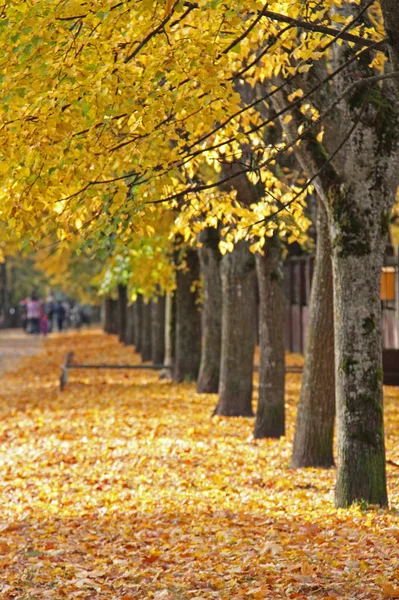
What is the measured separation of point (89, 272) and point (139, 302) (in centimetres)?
1236

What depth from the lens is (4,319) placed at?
7219cm

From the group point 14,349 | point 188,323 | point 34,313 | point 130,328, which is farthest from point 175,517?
point 34,313

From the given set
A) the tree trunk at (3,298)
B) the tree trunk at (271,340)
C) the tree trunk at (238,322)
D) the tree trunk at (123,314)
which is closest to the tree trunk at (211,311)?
the tree trunk at (238,322)

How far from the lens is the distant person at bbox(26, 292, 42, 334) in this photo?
52656 mm

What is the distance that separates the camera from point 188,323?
77.5 feet

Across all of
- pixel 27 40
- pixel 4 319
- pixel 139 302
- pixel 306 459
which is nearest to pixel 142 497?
pixel 306 459

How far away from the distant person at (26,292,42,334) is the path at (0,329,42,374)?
1.53 feet

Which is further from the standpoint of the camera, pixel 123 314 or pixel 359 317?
pixel 123 314

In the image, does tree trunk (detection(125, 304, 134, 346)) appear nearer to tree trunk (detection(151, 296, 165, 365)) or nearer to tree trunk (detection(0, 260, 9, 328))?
tree trunk (detection(151, 296, 165, 365))

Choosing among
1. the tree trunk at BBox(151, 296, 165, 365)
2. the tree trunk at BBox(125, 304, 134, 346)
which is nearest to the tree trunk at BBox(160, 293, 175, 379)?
the tree trunk at BBox(151, 296, 165, 365)

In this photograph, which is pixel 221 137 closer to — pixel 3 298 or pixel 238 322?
pixel 238 322

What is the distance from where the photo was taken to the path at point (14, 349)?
118 ft

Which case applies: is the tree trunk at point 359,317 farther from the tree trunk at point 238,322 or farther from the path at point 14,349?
the path at point 14,349

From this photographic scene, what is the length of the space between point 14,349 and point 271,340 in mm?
31905
